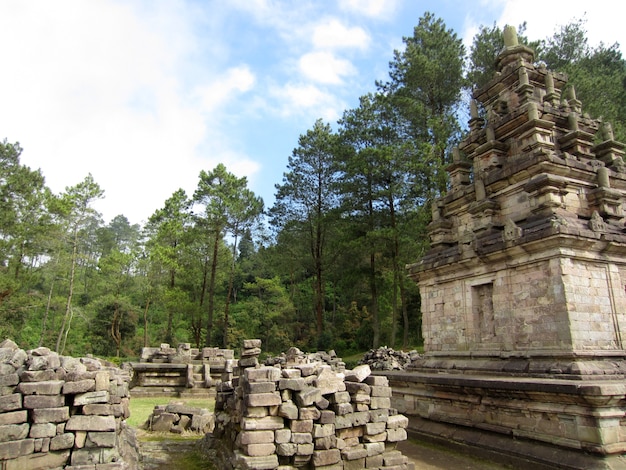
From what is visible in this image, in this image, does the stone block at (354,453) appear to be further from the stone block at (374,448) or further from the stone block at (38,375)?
the stone block at (38,375)

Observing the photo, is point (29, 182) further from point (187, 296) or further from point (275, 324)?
point (275, 324)

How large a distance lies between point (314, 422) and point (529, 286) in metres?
5.29

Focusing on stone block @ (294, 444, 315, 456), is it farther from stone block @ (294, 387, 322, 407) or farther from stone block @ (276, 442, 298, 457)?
stone block @ (294, 387, 322, 407)

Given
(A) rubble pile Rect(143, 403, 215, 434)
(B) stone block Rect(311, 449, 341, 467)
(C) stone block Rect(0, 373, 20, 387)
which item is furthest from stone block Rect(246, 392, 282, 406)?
(A) rubble pile Rect(143, 403, 215, 434)

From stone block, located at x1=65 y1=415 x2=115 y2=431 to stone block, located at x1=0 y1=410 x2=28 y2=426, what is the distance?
0.49m

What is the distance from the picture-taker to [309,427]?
19.5ft

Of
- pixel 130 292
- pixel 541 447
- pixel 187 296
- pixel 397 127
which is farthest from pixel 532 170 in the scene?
pixel 130 292

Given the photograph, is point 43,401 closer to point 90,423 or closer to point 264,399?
point 90,423

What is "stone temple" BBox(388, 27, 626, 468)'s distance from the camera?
273 inches

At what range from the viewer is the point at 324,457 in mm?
5871

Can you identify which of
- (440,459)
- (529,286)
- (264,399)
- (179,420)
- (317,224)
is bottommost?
(440,459)

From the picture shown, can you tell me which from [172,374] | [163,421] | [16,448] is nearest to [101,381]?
[16,448]

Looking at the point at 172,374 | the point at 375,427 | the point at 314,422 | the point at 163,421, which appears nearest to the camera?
the point at 314,422

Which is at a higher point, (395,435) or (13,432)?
(13,432)
